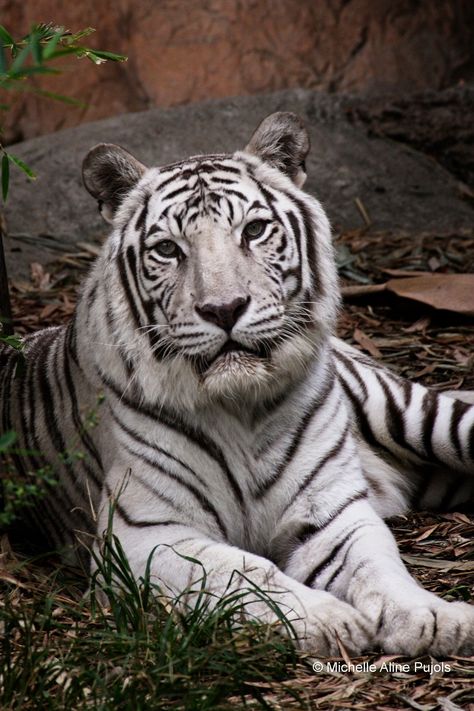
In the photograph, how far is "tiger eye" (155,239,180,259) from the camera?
3.32 meters

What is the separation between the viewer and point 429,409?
411 centimetres

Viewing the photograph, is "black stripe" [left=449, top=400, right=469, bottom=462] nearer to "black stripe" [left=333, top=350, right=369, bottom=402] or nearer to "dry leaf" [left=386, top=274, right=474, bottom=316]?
"black stripe" [left=333, top=350, right=369, bottom=402]

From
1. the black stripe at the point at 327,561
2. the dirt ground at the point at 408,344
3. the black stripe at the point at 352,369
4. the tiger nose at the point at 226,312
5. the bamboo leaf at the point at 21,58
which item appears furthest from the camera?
the black stripe at the point at 352,369

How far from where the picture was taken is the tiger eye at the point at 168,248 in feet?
10.9

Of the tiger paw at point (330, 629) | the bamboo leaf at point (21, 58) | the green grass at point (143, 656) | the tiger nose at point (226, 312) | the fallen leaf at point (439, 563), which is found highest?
the bamboo leaf at point (21, 58)

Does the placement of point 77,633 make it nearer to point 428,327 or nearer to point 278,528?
point 278,528

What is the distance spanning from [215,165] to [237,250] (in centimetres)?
43

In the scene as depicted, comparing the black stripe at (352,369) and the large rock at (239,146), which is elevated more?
the large rock at (239,146)

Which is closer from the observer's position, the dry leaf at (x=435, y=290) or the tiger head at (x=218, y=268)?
the tiger head at (x=218, y=268)

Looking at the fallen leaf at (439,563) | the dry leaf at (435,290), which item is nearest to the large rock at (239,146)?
the dry leaf at (435,290)

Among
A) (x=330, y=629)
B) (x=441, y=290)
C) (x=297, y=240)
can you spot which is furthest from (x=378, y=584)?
(x=441, y=290)

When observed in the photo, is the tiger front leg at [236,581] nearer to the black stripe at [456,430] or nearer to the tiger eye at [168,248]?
the tiger eye at [168,248]

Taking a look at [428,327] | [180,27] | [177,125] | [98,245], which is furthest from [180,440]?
[180,27]

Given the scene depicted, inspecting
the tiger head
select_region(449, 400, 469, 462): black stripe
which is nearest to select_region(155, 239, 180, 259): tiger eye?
the tiger head
